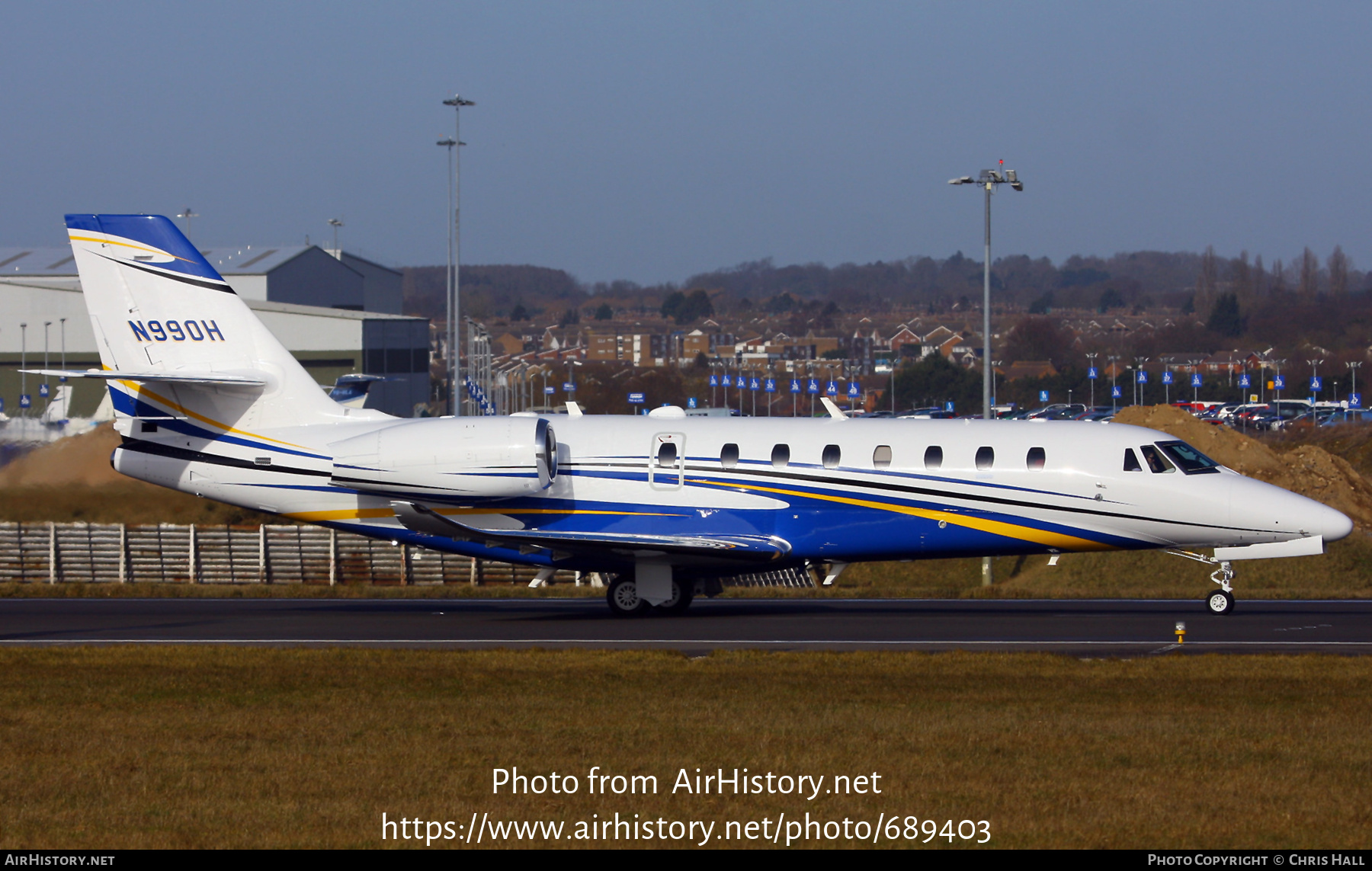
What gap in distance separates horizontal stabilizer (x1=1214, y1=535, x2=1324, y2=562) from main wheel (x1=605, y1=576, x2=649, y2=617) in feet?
31.9

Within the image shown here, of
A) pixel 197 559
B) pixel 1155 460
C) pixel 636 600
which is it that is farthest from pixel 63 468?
pixel 1155 460

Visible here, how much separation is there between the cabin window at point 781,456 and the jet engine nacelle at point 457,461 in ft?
12.0

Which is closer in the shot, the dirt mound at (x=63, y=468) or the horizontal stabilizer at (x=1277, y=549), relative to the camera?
the horizontal stabilizer at (x=1277, y=549)

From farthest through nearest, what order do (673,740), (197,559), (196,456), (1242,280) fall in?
(1242,280), (197,559), (196,456), (673,740)

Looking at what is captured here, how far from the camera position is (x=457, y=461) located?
23109 millimetres

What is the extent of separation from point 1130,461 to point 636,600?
8585 mm

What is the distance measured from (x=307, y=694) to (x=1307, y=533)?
Answer: 15.9 meters

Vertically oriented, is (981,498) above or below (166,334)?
below

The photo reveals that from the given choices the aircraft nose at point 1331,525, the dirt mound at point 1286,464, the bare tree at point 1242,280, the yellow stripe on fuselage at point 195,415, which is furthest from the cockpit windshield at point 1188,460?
the bare tree at point 1242,280

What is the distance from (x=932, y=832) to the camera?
9.53 meters

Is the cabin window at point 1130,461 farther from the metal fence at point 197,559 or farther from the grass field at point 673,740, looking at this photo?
the metal fence at point 197,559

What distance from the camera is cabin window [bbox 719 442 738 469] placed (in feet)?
76.8

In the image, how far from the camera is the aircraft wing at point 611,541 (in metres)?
22.8

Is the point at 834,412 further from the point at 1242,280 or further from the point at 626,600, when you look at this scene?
the point at 1242,280
